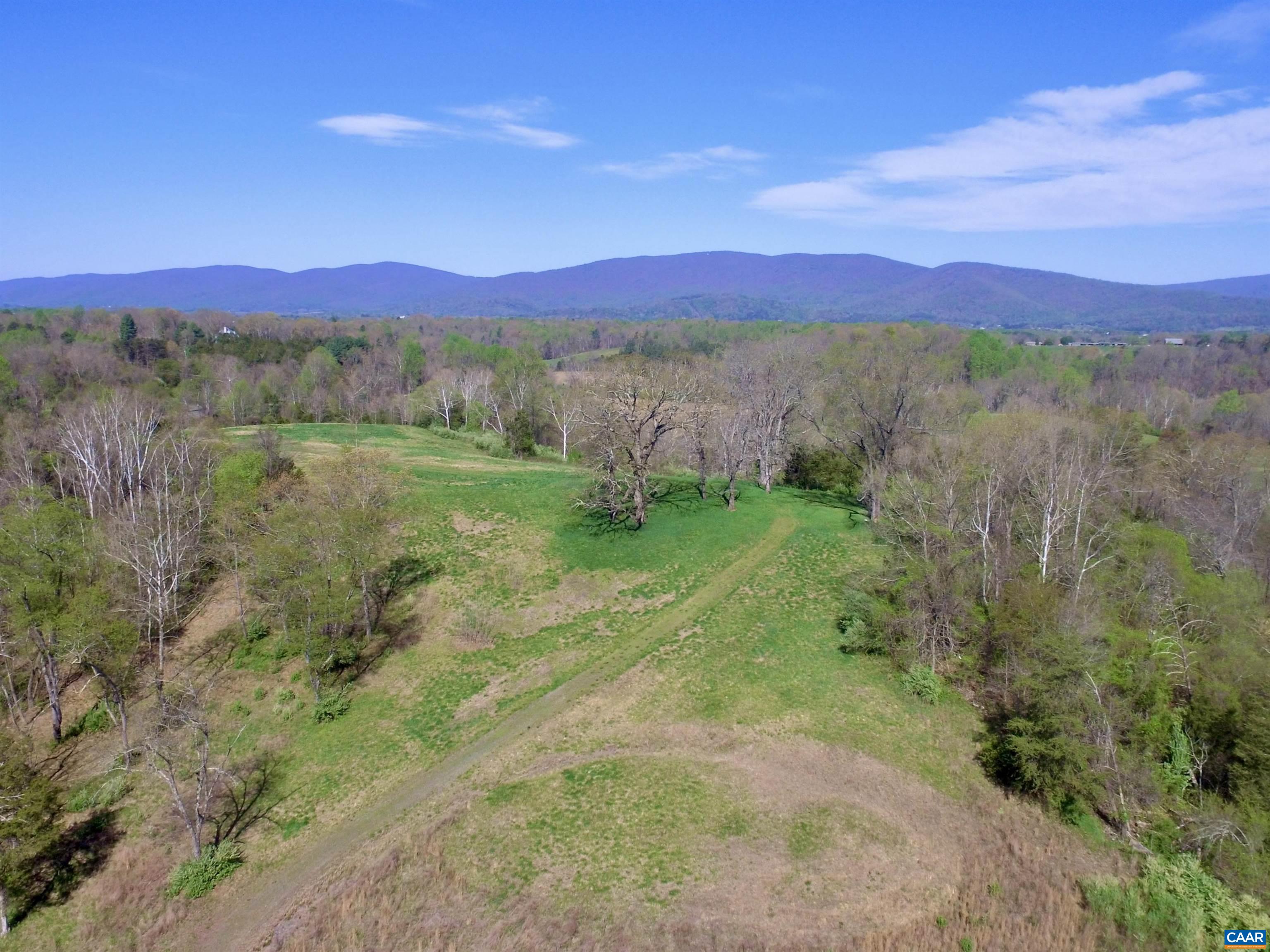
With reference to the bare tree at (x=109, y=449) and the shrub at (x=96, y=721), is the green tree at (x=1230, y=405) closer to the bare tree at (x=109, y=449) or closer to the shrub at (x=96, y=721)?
the shrub at (x=96, y=721)

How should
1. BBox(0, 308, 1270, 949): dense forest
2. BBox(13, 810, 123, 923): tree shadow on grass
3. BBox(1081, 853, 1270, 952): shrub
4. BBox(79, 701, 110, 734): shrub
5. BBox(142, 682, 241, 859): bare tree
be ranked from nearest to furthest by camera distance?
BBox(1081, 853, 1270, 952): shrub < BBox(13, 810, 123, 923): tree shadow on grass < BBox(142, 682, 241, 859): bare tree < BBox(0, 308, 1270, 949): dense forest < BBox(79, 701, 110, 734): shrub

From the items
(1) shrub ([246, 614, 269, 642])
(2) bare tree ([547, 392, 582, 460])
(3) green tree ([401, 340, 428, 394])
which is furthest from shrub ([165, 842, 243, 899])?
(3) green tree ([401, 340, 428, 394])

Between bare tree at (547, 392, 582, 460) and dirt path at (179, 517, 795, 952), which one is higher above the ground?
bare tree at (547, 392, 582, 460)

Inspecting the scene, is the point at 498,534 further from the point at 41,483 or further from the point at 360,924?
the point at 41,483

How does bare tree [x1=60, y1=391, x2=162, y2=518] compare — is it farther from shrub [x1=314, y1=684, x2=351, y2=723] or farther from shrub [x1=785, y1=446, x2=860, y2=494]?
shrub [x1=785, y1=446, x2=860, y2=494]

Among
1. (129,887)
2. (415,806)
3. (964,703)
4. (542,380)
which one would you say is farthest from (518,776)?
(542,380)

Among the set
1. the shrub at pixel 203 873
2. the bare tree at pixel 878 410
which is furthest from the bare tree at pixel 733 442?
the shrub at pixel 203 873
